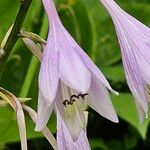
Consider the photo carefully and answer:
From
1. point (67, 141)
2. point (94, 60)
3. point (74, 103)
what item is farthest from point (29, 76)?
point (74, 103)

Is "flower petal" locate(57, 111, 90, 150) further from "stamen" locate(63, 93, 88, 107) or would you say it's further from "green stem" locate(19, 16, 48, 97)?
"green stem" locate(19, 16, 48, 97)

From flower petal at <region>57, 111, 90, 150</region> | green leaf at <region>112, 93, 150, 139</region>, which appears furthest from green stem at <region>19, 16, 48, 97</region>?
flower petal at <region>57, 111, 90, 150</region>

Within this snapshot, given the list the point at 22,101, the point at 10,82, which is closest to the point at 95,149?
the point at 10,82

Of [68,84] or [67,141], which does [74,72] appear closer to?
[68,84]

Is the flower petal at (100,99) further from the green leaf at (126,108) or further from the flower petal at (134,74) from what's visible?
the green leaf at (126,108)

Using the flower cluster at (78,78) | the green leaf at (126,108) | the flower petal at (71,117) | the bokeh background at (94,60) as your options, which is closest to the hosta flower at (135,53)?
the flower cluster at (78,78)

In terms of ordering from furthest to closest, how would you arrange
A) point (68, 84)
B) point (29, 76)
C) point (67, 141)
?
point (29, 76)
point (67, 141)
point (68, 84)

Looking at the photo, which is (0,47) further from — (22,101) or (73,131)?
(73,131)
